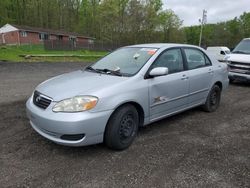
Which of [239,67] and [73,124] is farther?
[239,67]

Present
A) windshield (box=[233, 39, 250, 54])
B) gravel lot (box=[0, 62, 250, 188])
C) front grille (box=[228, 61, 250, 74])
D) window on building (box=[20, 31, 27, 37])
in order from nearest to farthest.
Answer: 1. gravel lot (box=[0, 62, 250, 188])
2. front grille (box=[228, 61, 250, 74])
3. windshield (box=[233, 39, 250, 54])
4. window on building (box=[20, 31, 27, 37])

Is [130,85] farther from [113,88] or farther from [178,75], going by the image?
[178,75]

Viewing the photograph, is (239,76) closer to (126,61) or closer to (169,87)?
(169,87)

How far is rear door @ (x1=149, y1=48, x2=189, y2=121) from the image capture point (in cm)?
420

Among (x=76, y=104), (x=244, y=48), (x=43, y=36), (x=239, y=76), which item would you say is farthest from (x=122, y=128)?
(x=43, y=36)

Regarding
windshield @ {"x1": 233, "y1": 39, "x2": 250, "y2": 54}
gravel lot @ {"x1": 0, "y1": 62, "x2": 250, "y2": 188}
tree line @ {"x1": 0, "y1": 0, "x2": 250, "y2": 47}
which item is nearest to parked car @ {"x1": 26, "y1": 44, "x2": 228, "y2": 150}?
gravel lot @ {"x1": 0, "y1": 62, "x2": 250, "y2": 188}

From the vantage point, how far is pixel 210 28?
74.4m

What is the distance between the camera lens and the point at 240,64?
9.34 meters

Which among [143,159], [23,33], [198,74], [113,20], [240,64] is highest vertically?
[113,20]

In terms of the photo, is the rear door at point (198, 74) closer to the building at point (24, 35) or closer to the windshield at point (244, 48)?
the windshield at point (244, 48)

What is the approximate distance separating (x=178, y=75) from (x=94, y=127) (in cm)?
205

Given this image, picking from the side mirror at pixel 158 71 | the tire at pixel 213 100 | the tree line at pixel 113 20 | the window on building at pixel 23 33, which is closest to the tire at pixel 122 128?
the side mirror at pixel 158 71

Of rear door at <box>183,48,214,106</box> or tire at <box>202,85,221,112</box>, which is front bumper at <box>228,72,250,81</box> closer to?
tire at <box>202,85,221,112</box>

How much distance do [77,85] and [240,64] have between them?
7541mm
